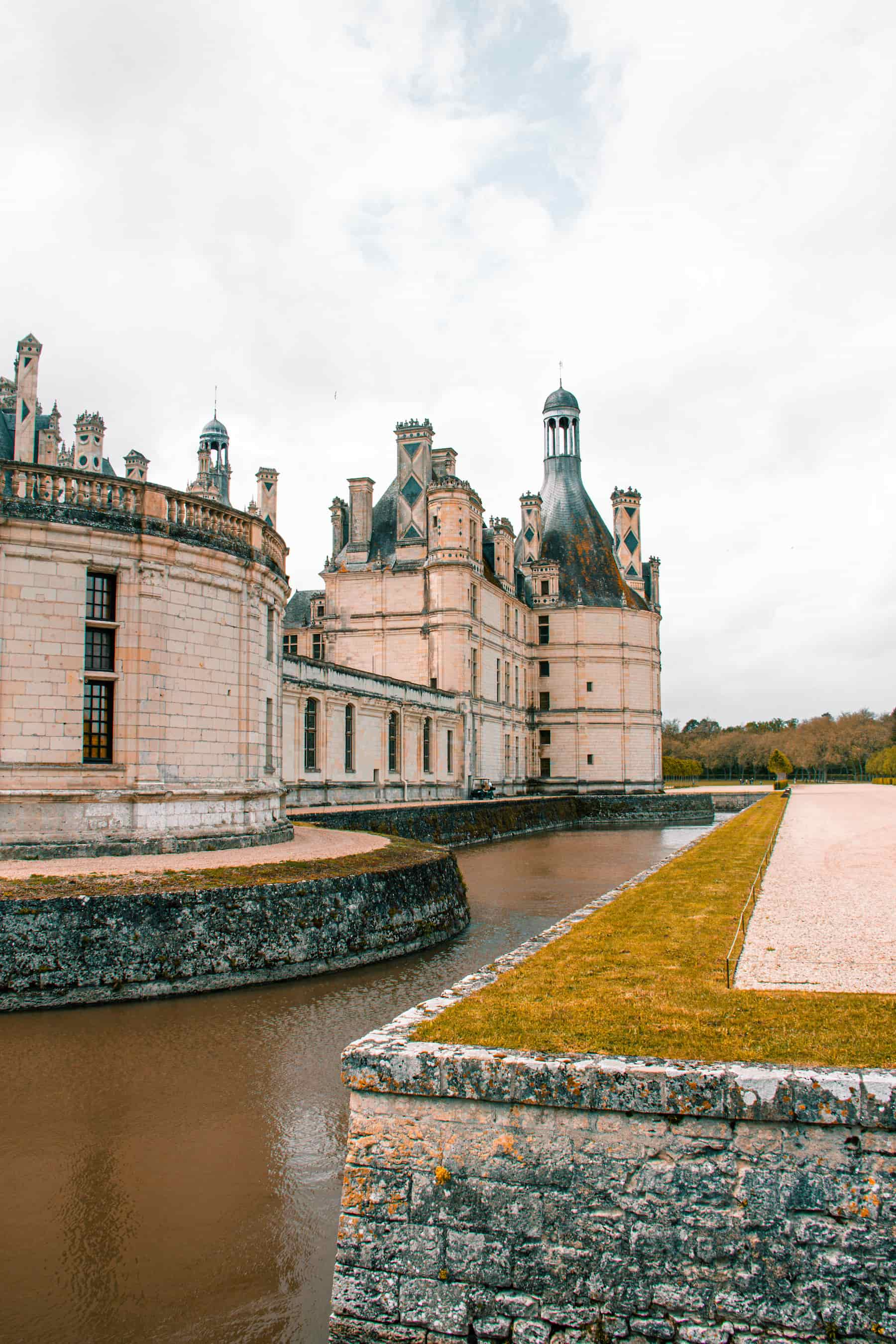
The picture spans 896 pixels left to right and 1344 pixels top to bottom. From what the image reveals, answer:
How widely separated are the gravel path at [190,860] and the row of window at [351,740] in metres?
13.3

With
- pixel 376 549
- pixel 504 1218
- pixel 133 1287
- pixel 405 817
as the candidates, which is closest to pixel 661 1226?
pixel 504 1218

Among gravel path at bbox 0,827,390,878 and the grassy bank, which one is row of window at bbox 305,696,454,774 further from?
the grassy bank

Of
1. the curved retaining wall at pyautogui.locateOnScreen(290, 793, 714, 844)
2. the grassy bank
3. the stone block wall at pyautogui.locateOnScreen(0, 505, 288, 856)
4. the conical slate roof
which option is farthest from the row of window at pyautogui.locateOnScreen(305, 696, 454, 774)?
the conical slate roof

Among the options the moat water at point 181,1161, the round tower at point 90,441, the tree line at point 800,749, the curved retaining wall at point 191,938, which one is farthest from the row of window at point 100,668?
the tree line at point 800,749

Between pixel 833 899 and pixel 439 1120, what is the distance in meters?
10.5

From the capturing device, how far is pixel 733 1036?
6258 mm

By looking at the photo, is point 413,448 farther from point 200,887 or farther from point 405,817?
point 200,887

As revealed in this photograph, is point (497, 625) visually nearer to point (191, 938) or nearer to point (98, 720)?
point (98, 720)

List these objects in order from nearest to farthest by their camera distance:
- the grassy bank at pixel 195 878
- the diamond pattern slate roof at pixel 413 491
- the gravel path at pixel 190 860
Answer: the grassy bank at pixel 195 878, the gravel path at pixel 190 860, the diamond pattern slate roof at pixel 413 491

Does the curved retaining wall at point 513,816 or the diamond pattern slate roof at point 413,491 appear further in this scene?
the diamond pattern slate roof at point 413,491

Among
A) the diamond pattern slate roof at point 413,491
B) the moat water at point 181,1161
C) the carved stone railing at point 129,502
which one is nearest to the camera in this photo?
the moat water at point 181,1161

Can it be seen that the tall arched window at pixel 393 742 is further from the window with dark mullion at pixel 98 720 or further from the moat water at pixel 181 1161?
the moat water at pixel 181 1161

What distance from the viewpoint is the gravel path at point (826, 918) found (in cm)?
899

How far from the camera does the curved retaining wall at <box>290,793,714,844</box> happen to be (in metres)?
28.7
